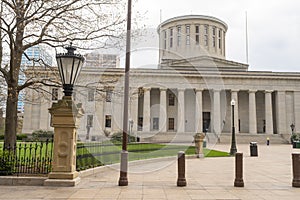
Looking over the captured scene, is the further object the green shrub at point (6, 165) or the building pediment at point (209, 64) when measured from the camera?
the building pediment at point (209, 64)

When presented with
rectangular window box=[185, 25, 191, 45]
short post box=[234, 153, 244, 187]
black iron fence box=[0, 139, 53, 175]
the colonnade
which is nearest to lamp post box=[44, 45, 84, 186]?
black iron fence box=[0, 139, 53, 175]

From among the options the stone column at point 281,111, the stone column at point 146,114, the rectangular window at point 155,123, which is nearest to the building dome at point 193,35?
the stone column at point 146,114

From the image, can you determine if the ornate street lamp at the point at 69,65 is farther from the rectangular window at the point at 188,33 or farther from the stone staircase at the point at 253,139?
the rectangular window at the point at 188,33

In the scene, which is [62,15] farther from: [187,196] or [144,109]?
[144,109]

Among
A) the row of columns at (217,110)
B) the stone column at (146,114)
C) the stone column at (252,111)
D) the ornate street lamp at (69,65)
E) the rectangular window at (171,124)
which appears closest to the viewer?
the ornate street lamp at (69,65)

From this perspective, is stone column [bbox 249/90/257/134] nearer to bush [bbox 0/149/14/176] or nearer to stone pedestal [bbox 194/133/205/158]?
stone pedestal [bbox 194/133/205/158]

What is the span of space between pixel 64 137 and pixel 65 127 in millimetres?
329

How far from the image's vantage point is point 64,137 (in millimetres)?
9672

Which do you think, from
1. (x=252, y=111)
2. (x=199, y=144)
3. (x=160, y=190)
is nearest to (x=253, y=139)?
(x=252, y=111)

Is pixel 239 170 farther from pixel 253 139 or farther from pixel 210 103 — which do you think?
pixel 210 103

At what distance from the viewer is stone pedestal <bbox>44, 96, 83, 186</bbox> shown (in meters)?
9.49

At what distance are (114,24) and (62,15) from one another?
2185mm

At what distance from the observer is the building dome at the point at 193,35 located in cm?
6512

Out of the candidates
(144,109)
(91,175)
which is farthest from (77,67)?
(144,109)
